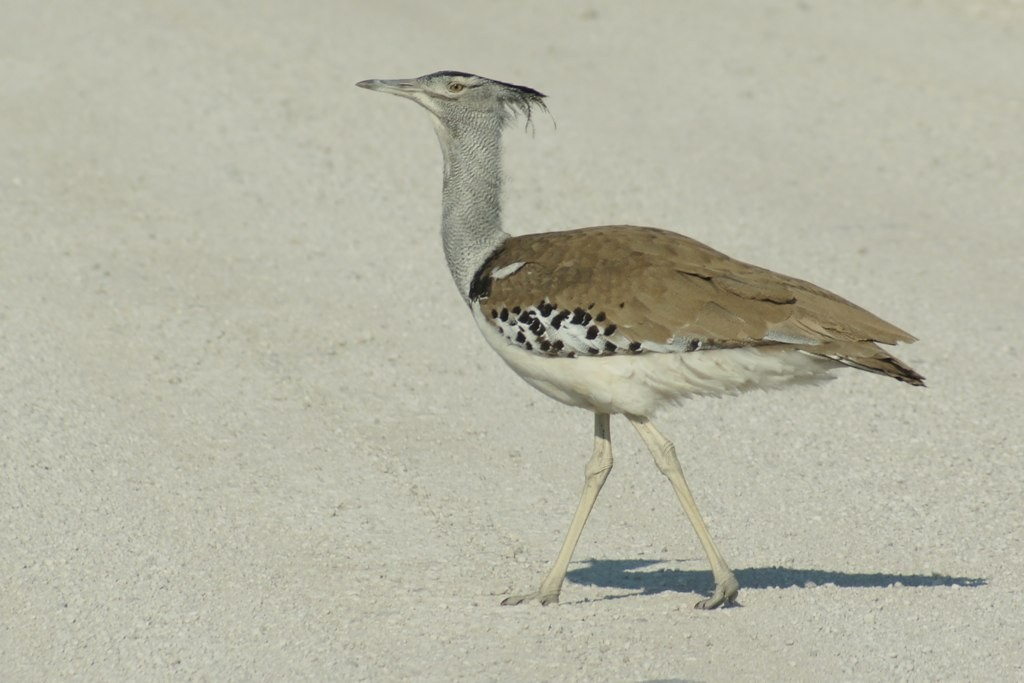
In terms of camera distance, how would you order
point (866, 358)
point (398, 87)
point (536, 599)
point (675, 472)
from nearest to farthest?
point (866, 358) < point (536, 599) < point (675, 472) < point (398, 87)

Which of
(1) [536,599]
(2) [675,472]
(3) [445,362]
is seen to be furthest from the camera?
(3) [445,362]

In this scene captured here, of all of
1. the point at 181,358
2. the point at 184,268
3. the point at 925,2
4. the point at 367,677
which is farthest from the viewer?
the point at 925,2

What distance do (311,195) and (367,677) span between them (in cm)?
705

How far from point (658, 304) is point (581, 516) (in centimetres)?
99

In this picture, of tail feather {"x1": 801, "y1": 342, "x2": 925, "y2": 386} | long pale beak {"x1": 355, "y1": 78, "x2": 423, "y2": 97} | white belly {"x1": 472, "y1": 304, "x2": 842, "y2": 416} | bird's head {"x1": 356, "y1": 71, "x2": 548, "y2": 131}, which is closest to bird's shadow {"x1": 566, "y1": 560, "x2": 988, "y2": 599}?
white belly {"x1": 472, "y1": 304, "x2": 842, "y2": 416}

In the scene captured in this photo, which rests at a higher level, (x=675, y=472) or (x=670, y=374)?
(x=670, y=374)

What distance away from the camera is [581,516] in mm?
6922

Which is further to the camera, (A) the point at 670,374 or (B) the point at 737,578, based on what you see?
(B) the point at 737,578

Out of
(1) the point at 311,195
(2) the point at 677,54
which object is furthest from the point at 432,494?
(2) the point at 677,54

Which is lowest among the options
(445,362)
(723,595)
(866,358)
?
(445,362)

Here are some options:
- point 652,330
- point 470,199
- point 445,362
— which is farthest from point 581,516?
point 445,362

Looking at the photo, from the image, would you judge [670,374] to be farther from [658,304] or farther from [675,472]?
[675,472]

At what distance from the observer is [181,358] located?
9.52 m

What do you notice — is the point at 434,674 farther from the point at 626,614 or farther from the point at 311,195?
the point at 311,195
